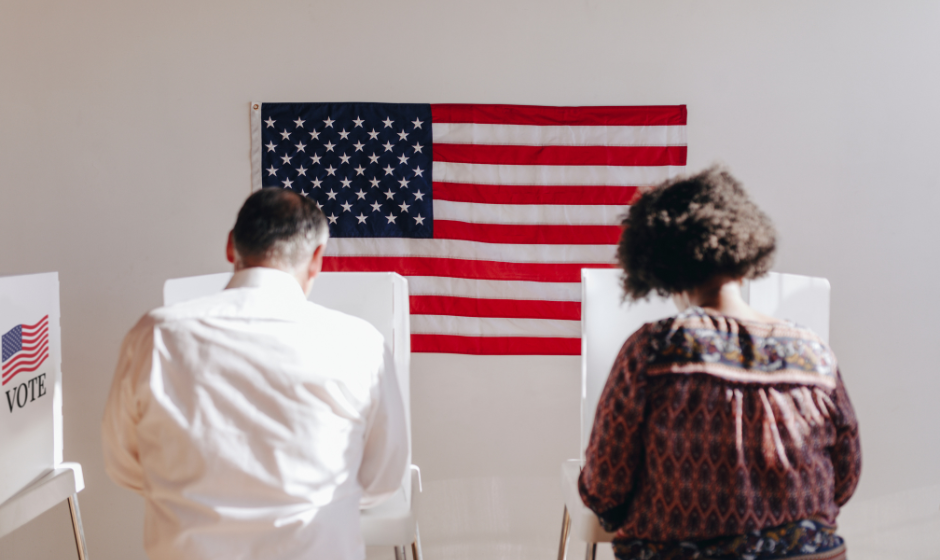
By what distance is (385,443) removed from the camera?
3.78 feet

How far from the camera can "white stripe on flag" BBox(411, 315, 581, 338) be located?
2205mm

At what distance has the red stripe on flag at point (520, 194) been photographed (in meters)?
2.18

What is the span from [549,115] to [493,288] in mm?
636

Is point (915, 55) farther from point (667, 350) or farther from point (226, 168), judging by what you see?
point (226, 168)

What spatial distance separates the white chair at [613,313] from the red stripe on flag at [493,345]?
23.2 inches

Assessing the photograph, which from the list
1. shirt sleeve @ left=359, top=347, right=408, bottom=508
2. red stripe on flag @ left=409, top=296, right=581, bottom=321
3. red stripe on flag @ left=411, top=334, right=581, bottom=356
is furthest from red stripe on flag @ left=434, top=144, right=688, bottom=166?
shirt sleeve @ left=359, top=347, right=408, bottom=508

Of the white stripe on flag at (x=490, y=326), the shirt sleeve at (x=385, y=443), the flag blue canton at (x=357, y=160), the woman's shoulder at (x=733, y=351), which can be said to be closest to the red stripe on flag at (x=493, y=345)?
the white stripe on flag at (x=490, y=326)

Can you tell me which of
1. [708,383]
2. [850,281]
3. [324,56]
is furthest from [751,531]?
[324,56]

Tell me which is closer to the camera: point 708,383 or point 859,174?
point 708,383

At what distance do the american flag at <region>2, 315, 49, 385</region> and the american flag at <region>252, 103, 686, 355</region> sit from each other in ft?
2.83

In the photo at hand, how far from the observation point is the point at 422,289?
7.19 feet

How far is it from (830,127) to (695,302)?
153cm

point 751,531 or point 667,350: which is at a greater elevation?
point 667,350

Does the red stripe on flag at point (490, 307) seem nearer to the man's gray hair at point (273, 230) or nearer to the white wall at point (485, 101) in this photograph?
the white wall at point (485, 101)
